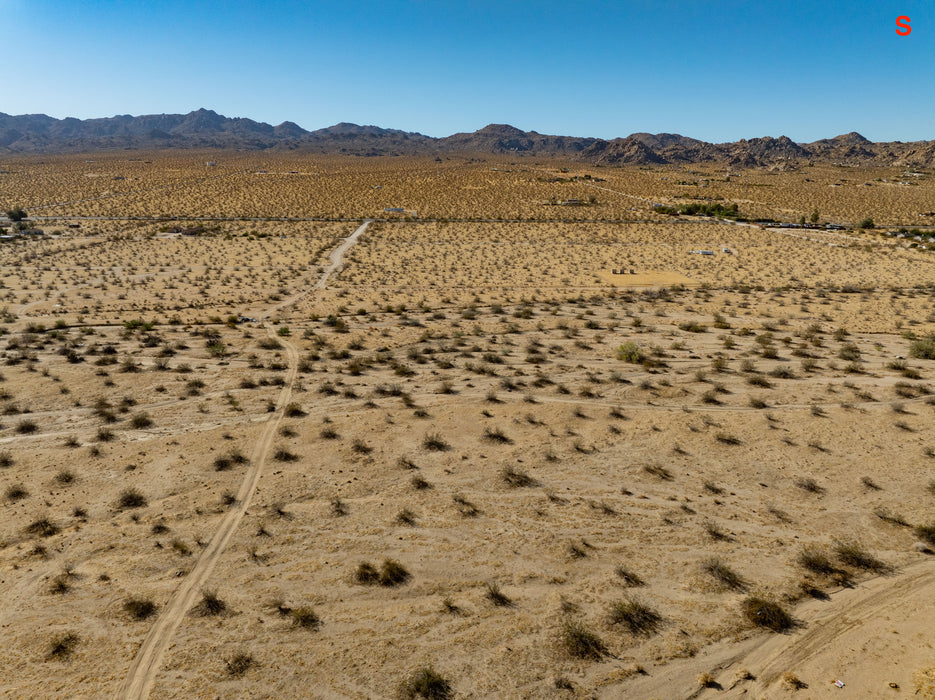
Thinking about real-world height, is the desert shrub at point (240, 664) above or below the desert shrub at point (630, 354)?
below

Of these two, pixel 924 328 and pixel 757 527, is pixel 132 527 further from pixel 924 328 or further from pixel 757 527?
pixel 924 328

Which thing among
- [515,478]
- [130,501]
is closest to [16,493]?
[130,501]

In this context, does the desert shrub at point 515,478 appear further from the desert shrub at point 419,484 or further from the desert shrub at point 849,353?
the desert shrub at point 849,353

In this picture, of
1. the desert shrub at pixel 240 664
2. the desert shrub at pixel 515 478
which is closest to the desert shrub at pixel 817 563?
the desert shrub at pixel 515 478

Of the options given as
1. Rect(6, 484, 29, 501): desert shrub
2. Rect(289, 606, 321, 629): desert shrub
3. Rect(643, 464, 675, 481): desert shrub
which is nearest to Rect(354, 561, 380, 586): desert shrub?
Rect(289, 606, 321, 629): desert shrub

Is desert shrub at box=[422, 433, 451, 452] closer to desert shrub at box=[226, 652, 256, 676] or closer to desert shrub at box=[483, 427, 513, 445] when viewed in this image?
desert shrub at box=[483, 427, 513, 445]
